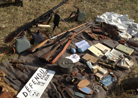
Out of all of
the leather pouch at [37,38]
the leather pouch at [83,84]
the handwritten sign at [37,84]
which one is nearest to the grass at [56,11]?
the leather pouch at [37,38]

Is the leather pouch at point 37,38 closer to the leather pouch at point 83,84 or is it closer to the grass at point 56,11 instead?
the grass at point 56,11

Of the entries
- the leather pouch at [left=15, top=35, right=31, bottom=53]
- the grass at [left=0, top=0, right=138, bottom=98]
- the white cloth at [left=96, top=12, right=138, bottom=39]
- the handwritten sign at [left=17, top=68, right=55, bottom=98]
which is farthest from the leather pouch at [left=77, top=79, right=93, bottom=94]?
the white cloth at [left=96, top=12, right=138, bottom=39]

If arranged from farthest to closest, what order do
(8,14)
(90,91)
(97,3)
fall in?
(97,3), (8,14), (90,91)

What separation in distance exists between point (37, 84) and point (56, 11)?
492 centimetres

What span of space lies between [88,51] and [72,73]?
1368mm

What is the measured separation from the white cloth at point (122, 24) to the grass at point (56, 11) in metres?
0.66

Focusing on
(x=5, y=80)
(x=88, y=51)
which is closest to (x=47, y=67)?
(x=5, y=80)

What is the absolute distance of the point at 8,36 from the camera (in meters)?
5.75

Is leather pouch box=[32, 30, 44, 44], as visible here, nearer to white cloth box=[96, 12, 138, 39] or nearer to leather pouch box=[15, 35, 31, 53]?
leather pouch box=[15, 35, 31, 53]

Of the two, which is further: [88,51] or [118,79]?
[88,51]

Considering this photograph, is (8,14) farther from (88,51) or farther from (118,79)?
(118,79)

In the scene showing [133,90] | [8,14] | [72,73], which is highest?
[8,14]

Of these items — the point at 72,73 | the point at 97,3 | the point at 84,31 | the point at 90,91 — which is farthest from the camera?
the point at 97,3

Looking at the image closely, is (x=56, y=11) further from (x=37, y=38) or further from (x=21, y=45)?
(x=21, y=45)
